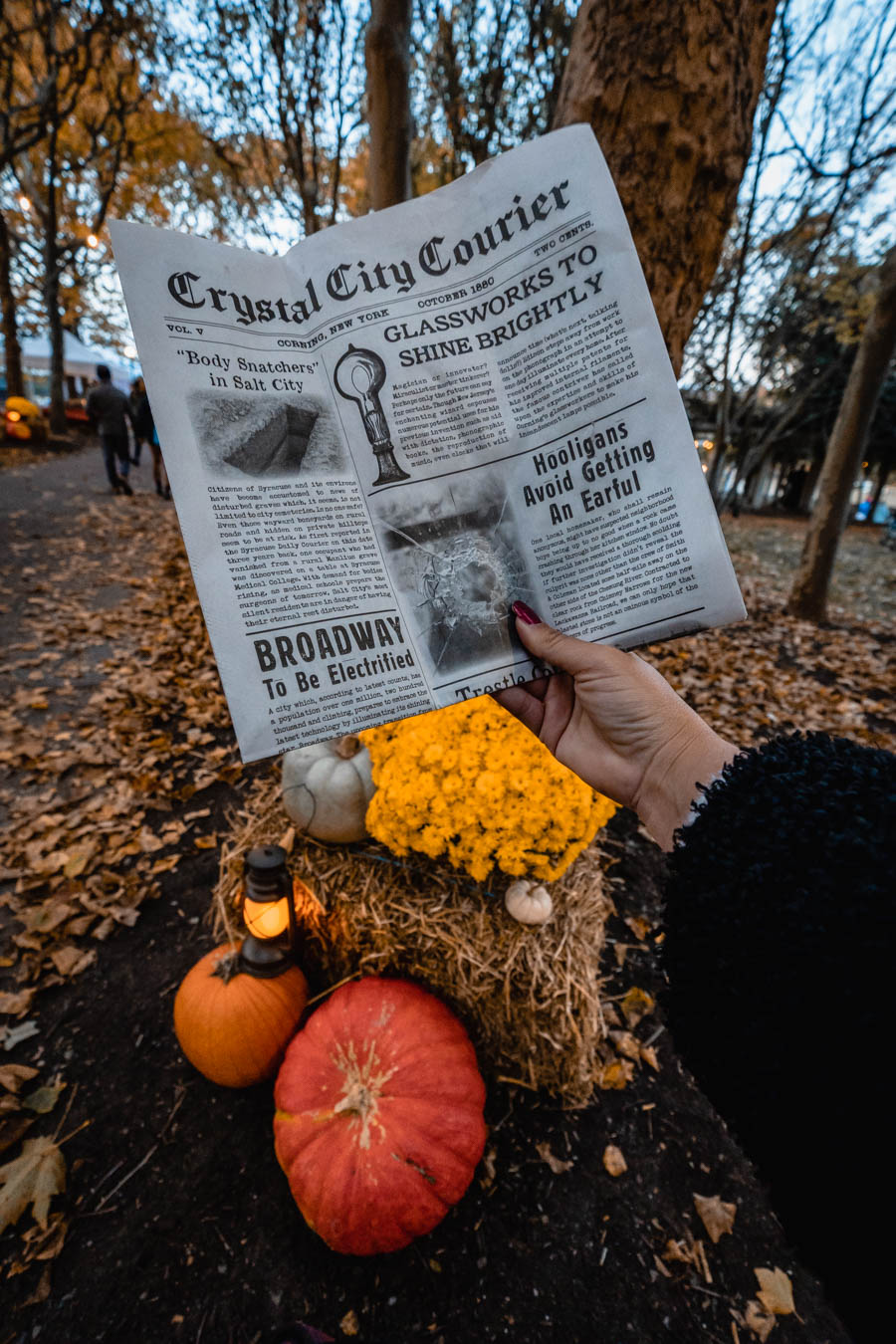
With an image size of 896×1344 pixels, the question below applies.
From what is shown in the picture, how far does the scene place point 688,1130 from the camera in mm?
1802

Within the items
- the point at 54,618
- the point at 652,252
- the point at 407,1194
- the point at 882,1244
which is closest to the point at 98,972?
the point at 407,1194

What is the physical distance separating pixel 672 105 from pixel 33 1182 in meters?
3.72

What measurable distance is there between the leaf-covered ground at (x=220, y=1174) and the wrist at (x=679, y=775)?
30cm

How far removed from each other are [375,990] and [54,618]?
16.7 feet

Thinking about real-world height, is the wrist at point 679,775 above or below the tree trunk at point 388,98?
below

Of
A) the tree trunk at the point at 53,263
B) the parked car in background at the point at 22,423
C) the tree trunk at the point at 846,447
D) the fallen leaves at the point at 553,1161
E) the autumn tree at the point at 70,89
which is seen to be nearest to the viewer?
the fallen leaves at the point at 553,1161

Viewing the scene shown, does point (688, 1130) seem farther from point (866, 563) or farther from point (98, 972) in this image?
point (866, 563)

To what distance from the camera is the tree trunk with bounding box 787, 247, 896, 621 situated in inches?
224

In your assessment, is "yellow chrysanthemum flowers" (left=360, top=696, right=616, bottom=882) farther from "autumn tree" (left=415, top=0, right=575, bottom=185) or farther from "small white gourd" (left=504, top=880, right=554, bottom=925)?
"autumn tree" (left=415, top=0, right=575, bottom=185)

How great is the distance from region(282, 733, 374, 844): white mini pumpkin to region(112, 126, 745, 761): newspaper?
38.1 inches

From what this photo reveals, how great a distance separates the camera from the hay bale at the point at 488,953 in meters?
1.74

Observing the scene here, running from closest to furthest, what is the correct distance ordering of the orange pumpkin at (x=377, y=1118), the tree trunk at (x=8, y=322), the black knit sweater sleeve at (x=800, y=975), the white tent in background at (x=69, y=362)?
the black knit sweater sleeve at (x=800, y=975)
the orange pumpkin at (x=377, y=1118)
the tree trunk at (x=8, y=322)
the white tent in background at (x=69, y=362)

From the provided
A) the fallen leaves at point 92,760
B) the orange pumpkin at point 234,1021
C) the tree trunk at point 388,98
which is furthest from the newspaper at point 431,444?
the tree trunk at point 388,98

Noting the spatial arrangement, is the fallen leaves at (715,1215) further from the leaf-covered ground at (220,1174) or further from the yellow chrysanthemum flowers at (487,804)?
the yellow chrysanthemum flowers at (487,804)
